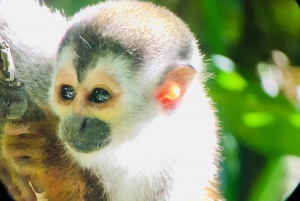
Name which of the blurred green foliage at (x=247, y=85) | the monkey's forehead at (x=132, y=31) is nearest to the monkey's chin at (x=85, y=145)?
the monkey's forehead at (x=132, y=31)

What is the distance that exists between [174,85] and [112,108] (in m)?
0.16

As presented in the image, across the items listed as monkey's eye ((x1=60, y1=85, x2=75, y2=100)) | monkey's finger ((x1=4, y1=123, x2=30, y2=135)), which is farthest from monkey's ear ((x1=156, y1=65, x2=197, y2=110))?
monkey's finger ((x1=4, y1=123, x2=30, y2=135))

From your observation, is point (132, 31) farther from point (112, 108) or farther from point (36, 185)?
point (36, 185)

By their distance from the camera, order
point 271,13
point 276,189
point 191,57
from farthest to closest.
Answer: point 276,189
point 271,13
point 191,57

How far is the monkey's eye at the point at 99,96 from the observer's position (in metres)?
1.18

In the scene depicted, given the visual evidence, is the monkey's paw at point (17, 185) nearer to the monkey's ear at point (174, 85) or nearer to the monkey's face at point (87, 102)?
the monkey's face at point (87, 102)

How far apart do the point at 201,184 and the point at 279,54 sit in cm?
42

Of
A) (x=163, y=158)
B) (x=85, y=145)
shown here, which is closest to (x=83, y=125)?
(x=85, y=145)

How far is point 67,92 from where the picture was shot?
1.21 metres

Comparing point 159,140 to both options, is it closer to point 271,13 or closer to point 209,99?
point 209,99

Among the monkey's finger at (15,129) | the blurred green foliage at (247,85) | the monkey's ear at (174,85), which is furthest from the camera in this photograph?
the blurred green foliage at (247,85)

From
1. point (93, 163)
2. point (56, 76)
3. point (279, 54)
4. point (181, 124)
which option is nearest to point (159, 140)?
point (181, 124)

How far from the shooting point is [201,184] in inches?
58.2

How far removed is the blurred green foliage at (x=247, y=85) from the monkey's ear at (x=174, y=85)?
0.25 meters
